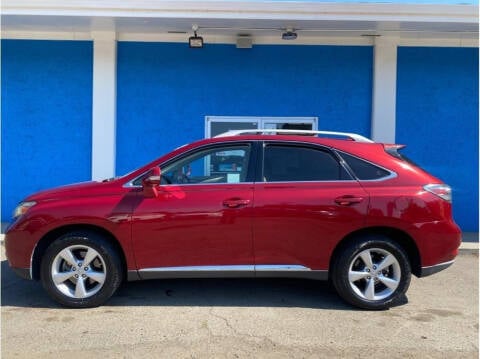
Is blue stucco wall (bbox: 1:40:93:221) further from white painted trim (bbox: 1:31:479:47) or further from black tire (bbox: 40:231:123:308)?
black tire (bbox: 40:231:123:308)

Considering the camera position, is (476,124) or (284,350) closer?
(284,350)

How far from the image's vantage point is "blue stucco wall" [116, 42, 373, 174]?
29.0 ft

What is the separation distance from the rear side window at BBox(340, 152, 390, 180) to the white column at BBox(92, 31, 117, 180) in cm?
538

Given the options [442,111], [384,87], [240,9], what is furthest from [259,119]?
[442,111]

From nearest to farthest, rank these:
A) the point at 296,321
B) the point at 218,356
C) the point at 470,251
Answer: the point at 218,356 < the point at 296,321 < the point at 470,251

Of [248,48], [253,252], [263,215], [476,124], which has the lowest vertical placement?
[253,252]

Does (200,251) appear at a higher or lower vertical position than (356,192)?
lower

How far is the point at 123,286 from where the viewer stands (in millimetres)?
5363

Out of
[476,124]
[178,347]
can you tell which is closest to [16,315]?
[178,347]

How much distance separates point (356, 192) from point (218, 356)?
2097 mm

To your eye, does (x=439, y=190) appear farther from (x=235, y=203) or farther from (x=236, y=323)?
(x=236, y=323)

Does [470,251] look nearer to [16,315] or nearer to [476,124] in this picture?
[476,124]

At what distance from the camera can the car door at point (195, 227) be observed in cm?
455

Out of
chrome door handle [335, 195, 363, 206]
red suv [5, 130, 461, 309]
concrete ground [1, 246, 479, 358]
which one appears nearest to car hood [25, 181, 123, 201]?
red suv [5, 130, 461, 309]
